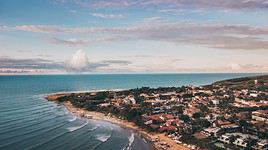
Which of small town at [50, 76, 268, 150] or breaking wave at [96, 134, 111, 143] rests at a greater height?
small town at [50, 76, 268, 150]

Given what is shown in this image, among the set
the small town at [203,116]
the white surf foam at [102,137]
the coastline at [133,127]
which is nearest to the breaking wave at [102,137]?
the white surf foam at [102,137]

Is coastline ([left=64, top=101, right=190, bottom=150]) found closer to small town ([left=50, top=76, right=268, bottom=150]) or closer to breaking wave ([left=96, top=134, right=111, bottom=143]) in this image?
small town ([left=50, top=76, right=268, bottom=150])

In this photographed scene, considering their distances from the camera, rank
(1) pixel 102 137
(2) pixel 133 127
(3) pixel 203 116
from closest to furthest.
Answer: (1) pixel 102 137
(2) pixel 133 127
(3) pixel 203 116

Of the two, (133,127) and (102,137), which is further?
(133,127)

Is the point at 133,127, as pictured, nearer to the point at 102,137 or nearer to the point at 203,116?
the point at 102,137

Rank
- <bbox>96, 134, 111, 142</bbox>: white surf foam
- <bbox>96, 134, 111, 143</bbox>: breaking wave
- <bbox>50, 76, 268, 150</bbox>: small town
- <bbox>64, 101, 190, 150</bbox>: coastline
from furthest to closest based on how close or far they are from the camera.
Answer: <bbox>96, 134, 111, 142</bbox>: white surf foam → <bbox>96, 134, 111, 143</bbox>: breaking wave → <bbox>64, 101, 190, 150</bbox>: coastline → <bbox>50, 76, 268, 150</bbox>: small town

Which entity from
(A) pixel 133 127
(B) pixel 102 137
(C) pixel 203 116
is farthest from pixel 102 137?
(C) pixel 203 116

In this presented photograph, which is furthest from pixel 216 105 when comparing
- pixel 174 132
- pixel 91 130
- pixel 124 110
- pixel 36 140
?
pixel 36 140

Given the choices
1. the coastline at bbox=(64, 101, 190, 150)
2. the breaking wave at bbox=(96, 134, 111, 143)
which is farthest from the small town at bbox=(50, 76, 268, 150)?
the breaking wave at bbox=(96, 134, 111, 143)
